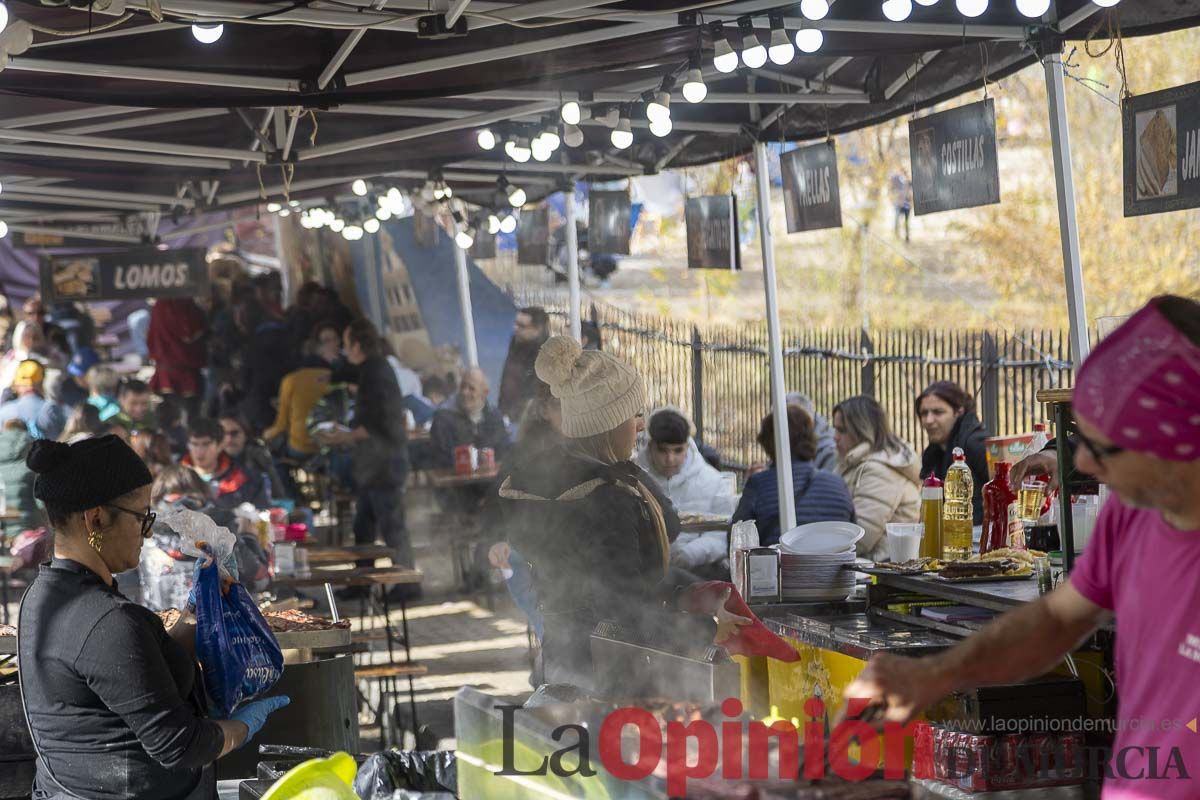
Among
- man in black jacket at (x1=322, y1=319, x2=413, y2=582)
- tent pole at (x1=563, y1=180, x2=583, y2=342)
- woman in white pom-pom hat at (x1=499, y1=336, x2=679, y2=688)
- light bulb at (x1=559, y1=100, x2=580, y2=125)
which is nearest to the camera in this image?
woman in white pom-pom hat at (x1=499, y1=336, x2=679, y2=688)

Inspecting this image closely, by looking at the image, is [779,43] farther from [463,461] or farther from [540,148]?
[463,461]

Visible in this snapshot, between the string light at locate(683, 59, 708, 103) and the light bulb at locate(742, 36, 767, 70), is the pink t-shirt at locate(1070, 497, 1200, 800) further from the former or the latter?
the string light at locate(683, 59, 708, 103)

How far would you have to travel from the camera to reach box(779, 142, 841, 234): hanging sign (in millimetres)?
7734

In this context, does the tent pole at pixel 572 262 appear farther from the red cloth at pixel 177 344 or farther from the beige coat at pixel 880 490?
the red cloth at pixel 177 344

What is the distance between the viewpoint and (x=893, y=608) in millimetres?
4648

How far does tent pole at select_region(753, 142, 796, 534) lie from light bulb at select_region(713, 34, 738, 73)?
6.45 ft

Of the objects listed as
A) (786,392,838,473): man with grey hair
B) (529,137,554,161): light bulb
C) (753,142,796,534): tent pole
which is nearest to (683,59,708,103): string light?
(753,142,796,534): tent pole

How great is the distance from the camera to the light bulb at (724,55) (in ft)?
20.9

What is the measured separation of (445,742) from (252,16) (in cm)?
415

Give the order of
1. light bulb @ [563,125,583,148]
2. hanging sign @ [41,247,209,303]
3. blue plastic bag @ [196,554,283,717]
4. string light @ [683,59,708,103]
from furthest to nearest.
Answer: hanging sign @ [41,247,209,303], light bulb @ [563,125,583,148], string light @ [683,59,708,103], blue plastic bag @ [196,554,283,717]

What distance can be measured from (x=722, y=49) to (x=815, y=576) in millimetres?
2730

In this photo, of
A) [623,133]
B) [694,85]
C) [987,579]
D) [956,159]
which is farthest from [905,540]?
[623,133]

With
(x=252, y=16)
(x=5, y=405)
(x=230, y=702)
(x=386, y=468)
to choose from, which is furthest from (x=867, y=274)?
(x=230, y=702)

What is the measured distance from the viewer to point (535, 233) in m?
13.5
